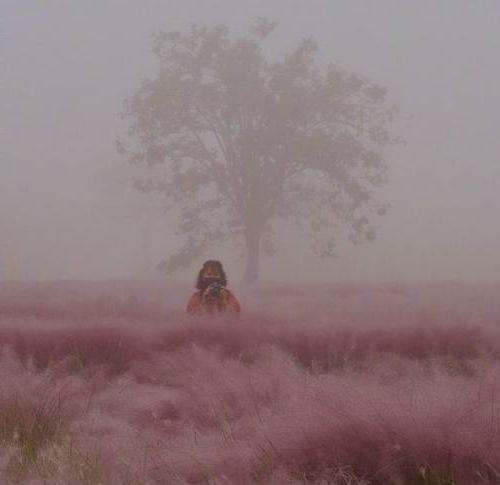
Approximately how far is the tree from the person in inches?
424

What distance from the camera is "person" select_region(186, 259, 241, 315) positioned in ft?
30.7

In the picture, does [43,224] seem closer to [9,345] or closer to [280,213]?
[280,213]

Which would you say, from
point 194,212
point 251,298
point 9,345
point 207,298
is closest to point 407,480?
point 9,345

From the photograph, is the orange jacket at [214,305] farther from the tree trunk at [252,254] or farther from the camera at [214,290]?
the tree trunk at [252,254]

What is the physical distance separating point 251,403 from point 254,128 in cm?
1667

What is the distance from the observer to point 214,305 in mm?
9391

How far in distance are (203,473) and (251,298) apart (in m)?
12.4

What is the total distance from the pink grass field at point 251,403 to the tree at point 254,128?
11.1 meters

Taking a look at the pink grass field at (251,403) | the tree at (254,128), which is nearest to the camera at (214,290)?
the pink grass field at (251,403)

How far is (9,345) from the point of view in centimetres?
750

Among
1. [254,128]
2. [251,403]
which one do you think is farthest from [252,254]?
[251,403]

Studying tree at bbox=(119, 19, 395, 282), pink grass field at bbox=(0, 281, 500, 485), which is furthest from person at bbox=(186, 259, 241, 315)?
tree at bbox=(119, 19, 395, 282)

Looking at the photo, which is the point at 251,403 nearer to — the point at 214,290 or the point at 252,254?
the point at 214,290

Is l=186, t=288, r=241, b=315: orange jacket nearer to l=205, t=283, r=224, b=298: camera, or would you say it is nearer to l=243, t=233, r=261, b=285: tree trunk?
l=205, t=283, r=224, b=298: camera
